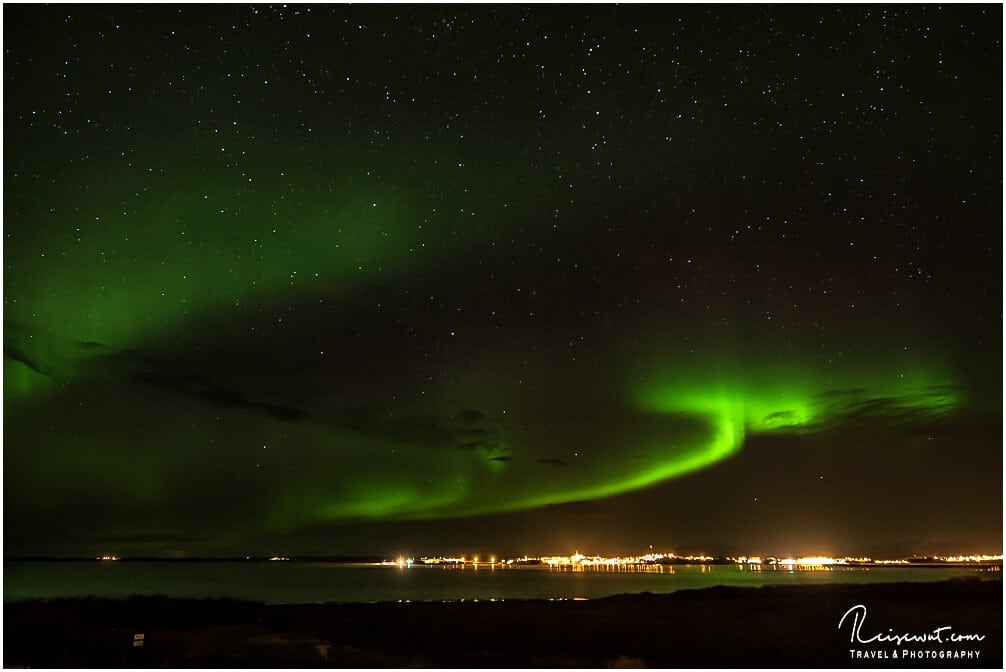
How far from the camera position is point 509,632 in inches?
970

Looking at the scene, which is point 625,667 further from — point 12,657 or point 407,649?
point 12,657

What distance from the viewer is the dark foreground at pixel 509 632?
64.2ft

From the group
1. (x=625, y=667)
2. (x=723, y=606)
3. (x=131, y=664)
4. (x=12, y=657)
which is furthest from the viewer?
(x=723, y=606)

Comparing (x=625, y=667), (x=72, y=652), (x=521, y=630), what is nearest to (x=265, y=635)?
(x=72, y=652)

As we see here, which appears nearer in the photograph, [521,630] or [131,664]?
[131,664]

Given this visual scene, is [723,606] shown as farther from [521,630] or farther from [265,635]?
[265,635]

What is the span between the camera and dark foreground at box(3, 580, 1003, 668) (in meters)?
19.6

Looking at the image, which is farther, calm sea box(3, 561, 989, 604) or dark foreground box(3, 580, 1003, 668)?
calm sea box(3, 561, 989, 604)

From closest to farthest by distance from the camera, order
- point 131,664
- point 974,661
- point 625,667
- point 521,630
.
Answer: point 974,661 → point 625,667 → point 131,664 → point 521,630

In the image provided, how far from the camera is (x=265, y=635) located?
26.0 m

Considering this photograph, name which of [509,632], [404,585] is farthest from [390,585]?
[509,632]

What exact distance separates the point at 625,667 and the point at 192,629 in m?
18.1

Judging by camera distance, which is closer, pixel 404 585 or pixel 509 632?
pixel 509 632

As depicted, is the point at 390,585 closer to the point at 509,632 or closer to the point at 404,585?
the point at 404,585
